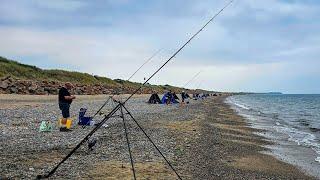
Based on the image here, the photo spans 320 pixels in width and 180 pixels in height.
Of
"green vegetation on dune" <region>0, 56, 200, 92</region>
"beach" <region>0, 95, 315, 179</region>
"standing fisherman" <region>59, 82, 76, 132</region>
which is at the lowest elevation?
"beach" <region>0, 95, 315, 179</region>

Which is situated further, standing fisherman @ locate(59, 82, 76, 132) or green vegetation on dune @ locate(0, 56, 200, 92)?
green vegetation on dune @ locate(0, 56, 200, 92)

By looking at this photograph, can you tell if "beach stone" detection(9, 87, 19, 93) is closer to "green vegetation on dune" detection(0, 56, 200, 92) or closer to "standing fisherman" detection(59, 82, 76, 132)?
"green vegetation on dune" detection(0, 56, 200, 92)

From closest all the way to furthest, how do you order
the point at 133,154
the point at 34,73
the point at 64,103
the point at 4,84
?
the point at 133,154 → the point at 64,103 → the point at 4,84 → the point at 34,73

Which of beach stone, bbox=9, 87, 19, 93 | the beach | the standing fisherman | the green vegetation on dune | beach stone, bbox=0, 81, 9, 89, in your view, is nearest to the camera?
the beach

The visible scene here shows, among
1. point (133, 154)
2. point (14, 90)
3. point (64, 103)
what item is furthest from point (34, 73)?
point (133, 154)

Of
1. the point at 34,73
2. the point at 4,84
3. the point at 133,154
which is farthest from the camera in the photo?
the point at 34,73

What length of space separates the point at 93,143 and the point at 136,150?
1472 millimetres

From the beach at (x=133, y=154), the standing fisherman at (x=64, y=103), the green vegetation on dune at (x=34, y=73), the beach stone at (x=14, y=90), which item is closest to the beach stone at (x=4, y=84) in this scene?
the beach stone at (x=14, y=90)

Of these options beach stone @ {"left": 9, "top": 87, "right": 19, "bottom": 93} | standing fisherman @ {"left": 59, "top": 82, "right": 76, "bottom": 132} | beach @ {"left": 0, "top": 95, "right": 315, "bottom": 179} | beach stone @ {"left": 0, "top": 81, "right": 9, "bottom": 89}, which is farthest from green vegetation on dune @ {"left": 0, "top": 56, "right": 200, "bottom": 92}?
beach @ {"left": 0, "top": 95, "right": 315, "bottom": 179}

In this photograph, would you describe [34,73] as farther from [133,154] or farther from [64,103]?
[133,154]

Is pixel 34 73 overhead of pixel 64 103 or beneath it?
overhead

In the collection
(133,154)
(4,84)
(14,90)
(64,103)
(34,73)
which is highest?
(34,73)

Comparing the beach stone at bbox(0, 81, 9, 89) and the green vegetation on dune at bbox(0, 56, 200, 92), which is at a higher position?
the green vegetation on dune at bbox(0, 56, 200, 92)

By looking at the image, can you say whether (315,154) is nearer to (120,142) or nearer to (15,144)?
(120,142)
